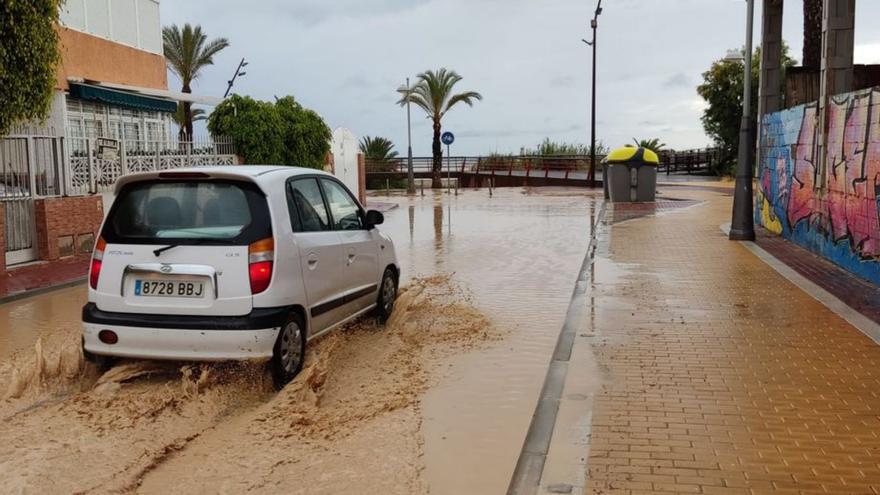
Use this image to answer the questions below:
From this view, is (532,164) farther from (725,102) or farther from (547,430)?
(547,430)

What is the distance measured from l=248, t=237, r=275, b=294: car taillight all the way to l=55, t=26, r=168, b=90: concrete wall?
53.0 ft

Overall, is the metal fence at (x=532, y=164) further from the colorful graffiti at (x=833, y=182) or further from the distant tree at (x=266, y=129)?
the colorful graffiti at (x=833, y=182)

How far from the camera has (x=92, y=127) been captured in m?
22.7

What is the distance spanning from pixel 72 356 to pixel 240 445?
2.39 meters

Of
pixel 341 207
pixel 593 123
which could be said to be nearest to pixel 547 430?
pixel 341 207

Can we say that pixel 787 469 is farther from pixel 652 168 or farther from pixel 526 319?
pixel 652 168

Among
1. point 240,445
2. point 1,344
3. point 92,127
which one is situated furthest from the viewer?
point 92,127

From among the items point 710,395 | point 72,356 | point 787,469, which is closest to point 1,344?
point 72,356

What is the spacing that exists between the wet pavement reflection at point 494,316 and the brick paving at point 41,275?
16.3 ft

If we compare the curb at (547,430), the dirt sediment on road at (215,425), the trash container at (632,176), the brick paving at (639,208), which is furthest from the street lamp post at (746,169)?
the trash container at (632,176)

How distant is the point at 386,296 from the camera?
8055 mm

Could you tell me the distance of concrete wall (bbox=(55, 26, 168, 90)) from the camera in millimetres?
21047

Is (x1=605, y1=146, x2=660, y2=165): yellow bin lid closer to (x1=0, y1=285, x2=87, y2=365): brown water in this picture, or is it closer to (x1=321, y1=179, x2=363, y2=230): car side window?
(x1=0, y1=285, x2=87, y2=365): brown water

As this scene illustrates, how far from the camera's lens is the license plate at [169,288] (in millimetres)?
5449
